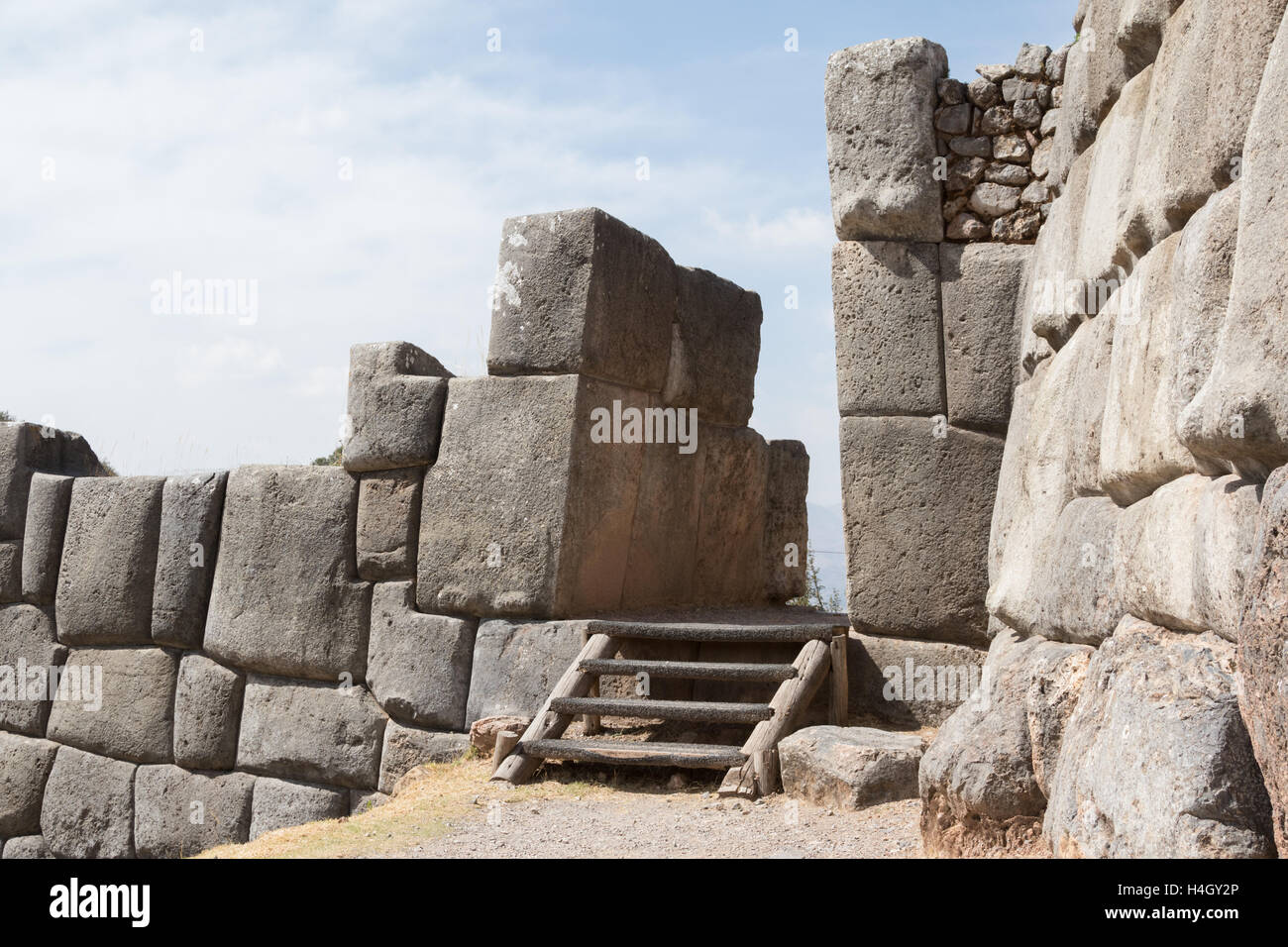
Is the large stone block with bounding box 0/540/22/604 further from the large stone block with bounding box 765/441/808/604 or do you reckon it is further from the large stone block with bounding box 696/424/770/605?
the large stone block with bounding box 765/441/808/604

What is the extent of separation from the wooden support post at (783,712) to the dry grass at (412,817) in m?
0.59

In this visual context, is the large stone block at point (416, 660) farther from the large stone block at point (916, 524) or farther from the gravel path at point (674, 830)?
the large stone block at point (916, 524)

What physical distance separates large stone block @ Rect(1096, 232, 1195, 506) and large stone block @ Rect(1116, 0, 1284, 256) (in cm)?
12

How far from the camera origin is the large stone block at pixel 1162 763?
7.03 ft

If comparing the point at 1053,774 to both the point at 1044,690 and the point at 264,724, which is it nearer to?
the point at 1044,690

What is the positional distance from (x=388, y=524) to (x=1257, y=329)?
543 centimetres

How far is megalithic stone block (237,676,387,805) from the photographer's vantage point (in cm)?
684

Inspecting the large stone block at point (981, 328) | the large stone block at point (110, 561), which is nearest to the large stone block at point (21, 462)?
the large stone block at point (110, 561)

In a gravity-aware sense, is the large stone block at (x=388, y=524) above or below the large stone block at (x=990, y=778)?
above

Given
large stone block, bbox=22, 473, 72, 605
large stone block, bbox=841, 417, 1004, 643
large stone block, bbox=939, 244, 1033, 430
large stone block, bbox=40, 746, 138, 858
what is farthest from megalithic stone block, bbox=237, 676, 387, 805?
large stone block, bbox=939, 244, 1033, 430

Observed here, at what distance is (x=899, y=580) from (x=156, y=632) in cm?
470

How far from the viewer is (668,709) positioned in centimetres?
562
